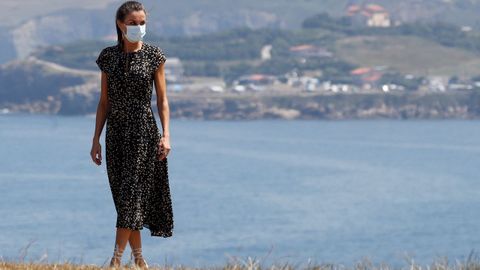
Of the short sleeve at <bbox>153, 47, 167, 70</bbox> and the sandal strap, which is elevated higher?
the short sleeve at <bbox>153, 47, 167, 70</bbox>

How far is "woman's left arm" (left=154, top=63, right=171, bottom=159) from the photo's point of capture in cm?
867

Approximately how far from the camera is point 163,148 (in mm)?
8703

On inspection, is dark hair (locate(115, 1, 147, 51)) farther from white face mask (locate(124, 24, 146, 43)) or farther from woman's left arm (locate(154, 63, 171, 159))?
woman's left arm (locate(154, 63, 171, 159))

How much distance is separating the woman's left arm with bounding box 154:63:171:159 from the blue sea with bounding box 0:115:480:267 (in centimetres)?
78

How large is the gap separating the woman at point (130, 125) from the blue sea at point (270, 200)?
0.69 metres

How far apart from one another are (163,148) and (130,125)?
0.26 m

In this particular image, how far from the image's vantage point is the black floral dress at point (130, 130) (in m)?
8.76

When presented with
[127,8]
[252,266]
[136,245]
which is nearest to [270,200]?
[136,245]

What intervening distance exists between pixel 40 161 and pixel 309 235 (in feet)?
175

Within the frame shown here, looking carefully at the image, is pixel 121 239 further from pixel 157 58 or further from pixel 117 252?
pixel 157 58

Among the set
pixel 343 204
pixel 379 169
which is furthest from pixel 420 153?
pixel 343 204

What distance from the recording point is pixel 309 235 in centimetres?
6000

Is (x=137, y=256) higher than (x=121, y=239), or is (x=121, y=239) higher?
(x=121, y=239)

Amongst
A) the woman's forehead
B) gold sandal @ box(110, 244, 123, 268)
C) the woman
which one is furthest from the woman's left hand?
the woman's forehead
